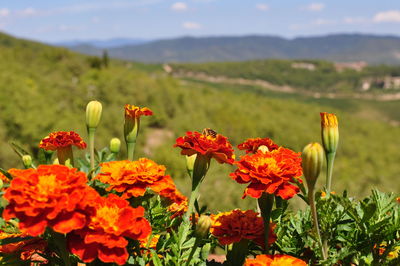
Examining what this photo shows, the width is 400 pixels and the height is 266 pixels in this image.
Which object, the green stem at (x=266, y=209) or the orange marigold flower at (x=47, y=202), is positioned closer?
the orange marigold flower at (x=47, y=202)

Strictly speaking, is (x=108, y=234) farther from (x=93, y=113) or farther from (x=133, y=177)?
(x=93, y=113)

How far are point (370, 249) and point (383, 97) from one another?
142927 millimetres

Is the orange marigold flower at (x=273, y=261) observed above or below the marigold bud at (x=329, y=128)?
below

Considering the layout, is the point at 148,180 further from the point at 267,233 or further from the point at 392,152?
the point at 392,152

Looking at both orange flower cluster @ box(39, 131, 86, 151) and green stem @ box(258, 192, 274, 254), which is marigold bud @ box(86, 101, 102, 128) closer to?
orange flower cluster @ box(39, 131, 86, 151)

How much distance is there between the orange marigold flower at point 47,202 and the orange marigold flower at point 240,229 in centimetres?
48

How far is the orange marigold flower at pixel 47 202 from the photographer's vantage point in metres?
0.93

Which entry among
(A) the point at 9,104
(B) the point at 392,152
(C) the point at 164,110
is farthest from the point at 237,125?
(A) the point at 9,104

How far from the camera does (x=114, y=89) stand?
32406 millimetres

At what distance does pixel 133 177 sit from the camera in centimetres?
124

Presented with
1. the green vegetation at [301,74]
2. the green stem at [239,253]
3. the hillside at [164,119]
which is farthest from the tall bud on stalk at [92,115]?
the green vegetation at [301,74]

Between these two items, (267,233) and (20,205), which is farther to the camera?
(267,233)

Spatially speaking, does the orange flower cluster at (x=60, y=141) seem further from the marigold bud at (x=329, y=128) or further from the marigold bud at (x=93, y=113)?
the marigold bud at (x=329, y=128)

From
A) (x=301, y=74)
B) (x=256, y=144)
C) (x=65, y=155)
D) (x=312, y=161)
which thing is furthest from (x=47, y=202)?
(x=301, y=74)
